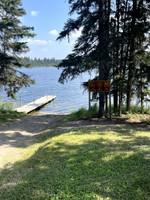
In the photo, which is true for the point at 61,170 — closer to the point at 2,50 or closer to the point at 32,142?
the point at 32,142

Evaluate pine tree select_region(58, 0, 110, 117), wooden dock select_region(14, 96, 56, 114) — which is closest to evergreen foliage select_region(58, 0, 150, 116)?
pine tree select_region(58, 0, 110, 117)

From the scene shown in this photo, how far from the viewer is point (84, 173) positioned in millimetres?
3629

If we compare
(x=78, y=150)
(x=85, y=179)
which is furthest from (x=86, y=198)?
(x=78, y=150)

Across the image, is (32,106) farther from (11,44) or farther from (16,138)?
(16,138)

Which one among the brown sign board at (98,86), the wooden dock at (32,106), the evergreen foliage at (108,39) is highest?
the evergreen foliage at (108,39)

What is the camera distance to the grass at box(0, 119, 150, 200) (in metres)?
2.94

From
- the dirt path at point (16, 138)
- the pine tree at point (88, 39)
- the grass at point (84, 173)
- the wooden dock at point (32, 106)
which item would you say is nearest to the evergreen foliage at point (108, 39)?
the pine tree at point (88, 39)

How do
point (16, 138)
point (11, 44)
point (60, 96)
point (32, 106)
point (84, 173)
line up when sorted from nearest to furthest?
1. point (84, 173)
2. point (16, 138)
3. point (11, 44)
4. point (32, 106)
5. point (60, 96)

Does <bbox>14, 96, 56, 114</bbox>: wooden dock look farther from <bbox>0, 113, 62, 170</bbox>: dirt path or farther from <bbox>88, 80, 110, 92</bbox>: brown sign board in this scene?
<bbox>88, 80, 110, 92</bbox>: brown sign board

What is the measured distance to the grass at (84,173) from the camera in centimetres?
294

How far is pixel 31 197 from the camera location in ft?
9.75

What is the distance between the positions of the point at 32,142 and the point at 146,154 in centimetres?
464

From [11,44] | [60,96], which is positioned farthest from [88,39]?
[60,96]

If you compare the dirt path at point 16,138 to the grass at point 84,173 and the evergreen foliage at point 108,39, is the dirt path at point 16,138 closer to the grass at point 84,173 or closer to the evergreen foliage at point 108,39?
the grass at point 84,173
